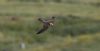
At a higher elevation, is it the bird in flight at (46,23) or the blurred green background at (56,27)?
the bird in flight at (46,23)

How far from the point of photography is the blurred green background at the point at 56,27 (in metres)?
18.8

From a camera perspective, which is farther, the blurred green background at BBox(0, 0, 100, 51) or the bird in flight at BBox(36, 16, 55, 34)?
the blurred green background at BBox(0, 0, 100, 51)

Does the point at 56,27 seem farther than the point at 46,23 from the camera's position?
Yes

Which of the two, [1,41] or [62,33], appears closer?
[1,41]

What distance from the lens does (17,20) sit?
81.9 ft

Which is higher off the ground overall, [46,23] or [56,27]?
[46,23]

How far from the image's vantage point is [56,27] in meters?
20.9

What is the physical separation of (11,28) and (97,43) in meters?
6.03

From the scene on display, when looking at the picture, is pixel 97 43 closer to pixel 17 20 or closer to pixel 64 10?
pixel 17 20

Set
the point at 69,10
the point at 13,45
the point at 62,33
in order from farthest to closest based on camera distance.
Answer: the point at 69,10 → the point at 62,33 → the point at 13,45

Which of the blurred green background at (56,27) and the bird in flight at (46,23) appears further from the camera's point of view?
the blurred green background at (56,27)

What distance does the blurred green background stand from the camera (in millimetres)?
18828

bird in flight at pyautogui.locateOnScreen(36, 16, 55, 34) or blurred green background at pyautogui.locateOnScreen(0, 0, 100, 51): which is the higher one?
bird in flight at pyautogui.locateOnScreen(36, 16, 55, 34)

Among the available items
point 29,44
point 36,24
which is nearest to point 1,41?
point 29,44
